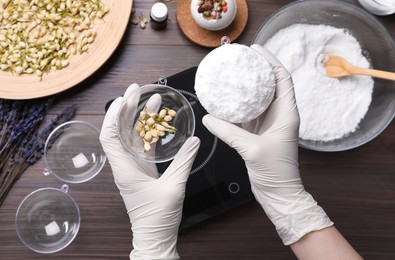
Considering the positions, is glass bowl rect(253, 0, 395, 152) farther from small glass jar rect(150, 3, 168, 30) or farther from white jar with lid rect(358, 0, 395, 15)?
small glass jar rect(150, 3, 168, 30)

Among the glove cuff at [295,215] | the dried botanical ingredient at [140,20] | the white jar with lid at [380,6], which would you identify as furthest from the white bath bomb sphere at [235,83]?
the white jar with lid at [380,6]

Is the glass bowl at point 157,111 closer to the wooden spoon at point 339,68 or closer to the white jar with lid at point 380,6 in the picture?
the wooden spoon at point 339,68

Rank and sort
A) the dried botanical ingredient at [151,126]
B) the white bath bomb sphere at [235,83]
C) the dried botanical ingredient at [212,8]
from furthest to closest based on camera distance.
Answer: the dried botanical ingredient at [212,8]
the dried botanical ingredient at [151,126]
the white bath bomb sphere at [235,83]

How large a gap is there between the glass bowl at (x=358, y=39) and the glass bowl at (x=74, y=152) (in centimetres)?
45

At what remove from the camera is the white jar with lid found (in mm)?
1027

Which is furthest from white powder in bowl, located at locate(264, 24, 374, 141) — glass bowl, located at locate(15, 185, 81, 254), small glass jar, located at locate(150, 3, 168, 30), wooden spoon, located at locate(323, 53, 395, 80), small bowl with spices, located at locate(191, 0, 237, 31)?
glass bowl, located at locate(15, 185, 81, 254)

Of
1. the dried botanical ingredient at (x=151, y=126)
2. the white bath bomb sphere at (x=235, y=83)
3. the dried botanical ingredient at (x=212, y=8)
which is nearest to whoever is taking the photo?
the white bath bomb sphere at (x=235, y=83)

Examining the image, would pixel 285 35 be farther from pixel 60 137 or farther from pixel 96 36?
pixel 60 137

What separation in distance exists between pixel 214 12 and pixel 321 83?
0.30 meters

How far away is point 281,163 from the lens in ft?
2.79

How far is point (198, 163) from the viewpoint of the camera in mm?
1004

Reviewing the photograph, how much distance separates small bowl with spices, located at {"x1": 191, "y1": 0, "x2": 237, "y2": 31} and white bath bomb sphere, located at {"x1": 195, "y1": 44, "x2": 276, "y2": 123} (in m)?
0.26

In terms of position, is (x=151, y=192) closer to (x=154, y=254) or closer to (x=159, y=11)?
(x=154, y=254)

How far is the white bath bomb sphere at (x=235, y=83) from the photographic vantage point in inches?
27.7
